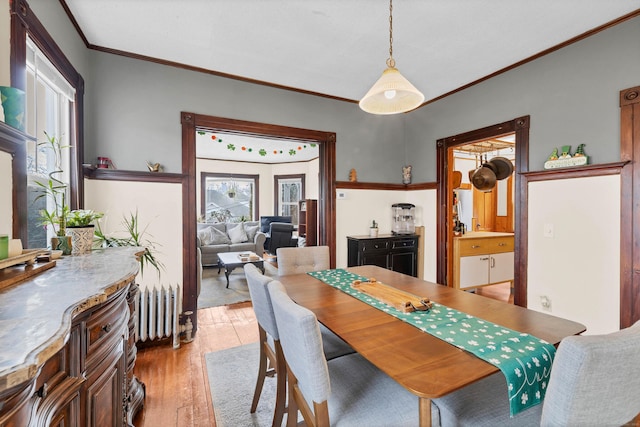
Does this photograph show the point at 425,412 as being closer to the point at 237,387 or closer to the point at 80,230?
the point at 237,387

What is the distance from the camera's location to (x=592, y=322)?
2314mm

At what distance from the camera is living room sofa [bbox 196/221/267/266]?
18.8ft

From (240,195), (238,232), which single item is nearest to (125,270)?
(238,232)

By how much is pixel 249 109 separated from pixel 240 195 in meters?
4.99

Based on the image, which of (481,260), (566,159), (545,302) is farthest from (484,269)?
(566,159)

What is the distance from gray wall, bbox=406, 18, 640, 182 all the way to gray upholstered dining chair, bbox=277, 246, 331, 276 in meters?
2.22

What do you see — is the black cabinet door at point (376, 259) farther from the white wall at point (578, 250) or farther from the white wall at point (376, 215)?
the white wall at point (578, 250)

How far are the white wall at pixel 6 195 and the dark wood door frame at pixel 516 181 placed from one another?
3.69m

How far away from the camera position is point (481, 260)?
12.9 ft

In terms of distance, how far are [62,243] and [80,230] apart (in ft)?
0.32

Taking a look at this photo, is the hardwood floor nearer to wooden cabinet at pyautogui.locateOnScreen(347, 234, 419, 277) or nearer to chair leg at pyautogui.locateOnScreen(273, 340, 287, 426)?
chair leg at pyautogui.locateOnScreen(273, 340, 287, 426)

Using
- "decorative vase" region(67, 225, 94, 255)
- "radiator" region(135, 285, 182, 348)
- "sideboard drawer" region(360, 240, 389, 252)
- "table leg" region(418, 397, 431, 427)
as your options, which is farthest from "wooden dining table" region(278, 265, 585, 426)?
"sideboard drawer" region(360, 240, 389, 252)

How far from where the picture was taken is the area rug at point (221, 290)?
150 inches

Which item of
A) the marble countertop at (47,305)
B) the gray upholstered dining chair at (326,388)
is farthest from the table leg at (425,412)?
the marble countertop at (47,305)
